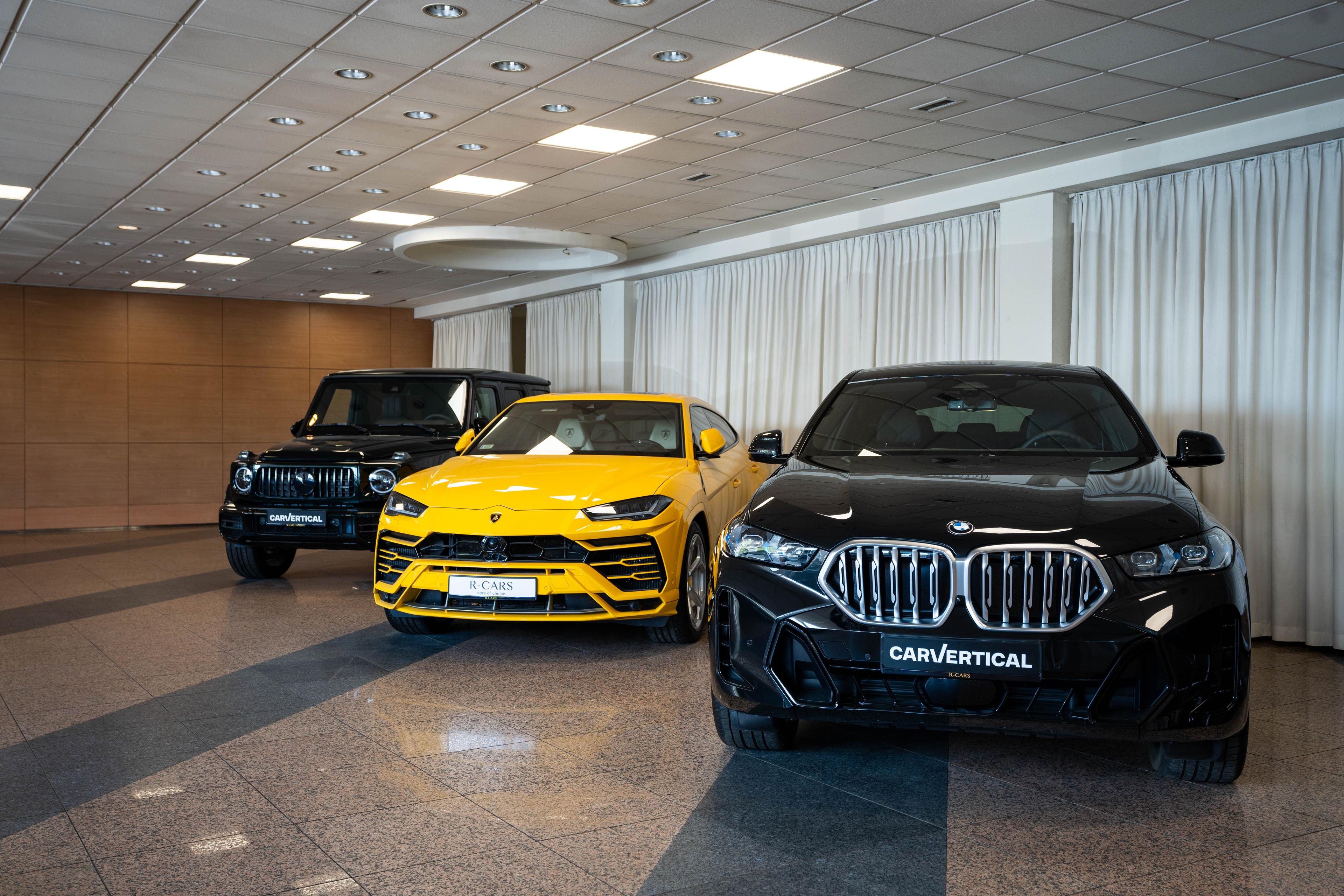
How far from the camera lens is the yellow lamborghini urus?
518 centimetres

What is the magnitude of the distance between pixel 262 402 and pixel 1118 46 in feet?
46.3

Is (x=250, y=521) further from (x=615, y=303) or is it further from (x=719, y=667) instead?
(x=615, y=303)

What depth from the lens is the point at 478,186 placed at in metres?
8.66

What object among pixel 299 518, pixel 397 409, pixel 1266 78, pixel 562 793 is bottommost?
pixel 562 793

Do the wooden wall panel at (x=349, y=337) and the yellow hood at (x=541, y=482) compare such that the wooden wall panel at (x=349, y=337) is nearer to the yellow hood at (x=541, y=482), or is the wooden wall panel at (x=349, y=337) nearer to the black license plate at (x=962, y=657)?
the yellow hood at (x=541, y=482)

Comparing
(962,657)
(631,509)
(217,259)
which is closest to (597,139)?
(631,509)

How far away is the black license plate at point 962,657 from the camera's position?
2.89 metres

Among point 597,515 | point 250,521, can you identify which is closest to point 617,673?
point 597,515

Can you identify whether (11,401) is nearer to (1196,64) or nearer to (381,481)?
(381,481)

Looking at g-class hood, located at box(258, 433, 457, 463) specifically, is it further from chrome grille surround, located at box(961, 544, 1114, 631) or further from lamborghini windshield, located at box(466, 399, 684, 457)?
chrome grille surround, located at box(961, 544, 1114, 631)

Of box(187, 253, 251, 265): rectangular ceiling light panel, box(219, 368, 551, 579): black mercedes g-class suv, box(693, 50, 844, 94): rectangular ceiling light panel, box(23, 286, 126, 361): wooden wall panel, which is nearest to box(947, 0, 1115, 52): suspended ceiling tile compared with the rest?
box(693, 50, 844, 94): rectangular ceiling light panel

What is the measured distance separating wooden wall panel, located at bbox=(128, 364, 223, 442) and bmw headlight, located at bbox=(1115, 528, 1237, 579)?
50.4 ft

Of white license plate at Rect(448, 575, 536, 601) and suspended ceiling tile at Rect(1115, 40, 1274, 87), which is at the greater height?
suspended ceiling tile at Rect(1115, 40, 1274, 87)

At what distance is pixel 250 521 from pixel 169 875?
17.2 feet
